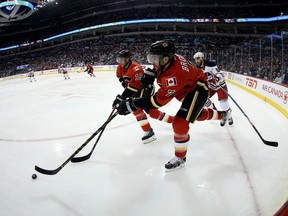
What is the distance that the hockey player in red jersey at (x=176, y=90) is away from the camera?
226 cm

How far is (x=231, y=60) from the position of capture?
1031 cm

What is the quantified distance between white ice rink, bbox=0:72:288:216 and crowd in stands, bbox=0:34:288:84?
2.49 m

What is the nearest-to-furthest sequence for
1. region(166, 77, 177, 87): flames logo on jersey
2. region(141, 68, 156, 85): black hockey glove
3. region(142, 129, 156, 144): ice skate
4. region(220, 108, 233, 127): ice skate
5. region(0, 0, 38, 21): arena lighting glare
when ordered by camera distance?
1. region(166, 77, 177, 87): flames logo on jersey
2. region(141, 68, 156, 85): black hockey glove
3. region(142, 129, 156, 144): ice skate
4. region(220, 108, 233, 127): ice skate
5. region(0, 0, 38, 21): arena lighting glare

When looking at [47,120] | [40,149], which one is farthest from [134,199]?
[47,120]

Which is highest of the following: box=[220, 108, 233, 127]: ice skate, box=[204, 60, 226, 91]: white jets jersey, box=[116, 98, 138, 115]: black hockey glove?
box=[204, 60, 226, 91]: white jets jersey

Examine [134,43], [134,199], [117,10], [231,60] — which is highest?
[117,10]

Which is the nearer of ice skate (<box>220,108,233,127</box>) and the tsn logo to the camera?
ice skate (<box>220,108,233,127</box>)

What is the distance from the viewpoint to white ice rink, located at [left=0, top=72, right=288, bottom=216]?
2.01 m

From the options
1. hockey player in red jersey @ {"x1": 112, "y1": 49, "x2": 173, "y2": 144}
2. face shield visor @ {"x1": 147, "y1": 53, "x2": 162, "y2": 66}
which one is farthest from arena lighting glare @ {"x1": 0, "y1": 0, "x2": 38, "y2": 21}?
face shield visor @ {"x1": 147, "y1": 53, "x2": 162, "y2": 66}

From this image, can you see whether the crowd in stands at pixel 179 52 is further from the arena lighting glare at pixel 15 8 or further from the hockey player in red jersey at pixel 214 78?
the arena lighting glare at pixel 15 8

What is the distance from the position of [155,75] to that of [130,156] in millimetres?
1147

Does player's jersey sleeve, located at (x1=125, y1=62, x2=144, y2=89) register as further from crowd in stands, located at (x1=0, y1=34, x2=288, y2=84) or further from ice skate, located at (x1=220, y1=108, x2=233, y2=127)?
crowd in stands, located at (x1=0, y1=34, x2=288, y2=84)

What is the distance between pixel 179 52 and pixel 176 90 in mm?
17353

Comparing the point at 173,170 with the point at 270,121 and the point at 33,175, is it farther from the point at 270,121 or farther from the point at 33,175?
the point at 270,121
